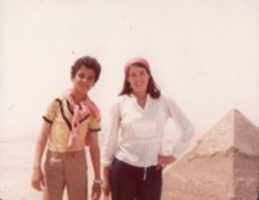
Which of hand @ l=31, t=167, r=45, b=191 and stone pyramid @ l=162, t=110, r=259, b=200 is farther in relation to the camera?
stone pyramid @ l=162, t=110, r=259, b=200

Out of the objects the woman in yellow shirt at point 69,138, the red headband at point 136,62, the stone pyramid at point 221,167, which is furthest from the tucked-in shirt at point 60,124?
the stone pyramid at point 221,167

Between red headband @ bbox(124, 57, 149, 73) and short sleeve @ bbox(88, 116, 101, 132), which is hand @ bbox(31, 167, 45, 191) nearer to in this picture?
short sleeve @ bbox(88, 116, 101, 132)

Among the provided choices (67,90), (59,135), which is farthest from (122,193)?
(67,90)

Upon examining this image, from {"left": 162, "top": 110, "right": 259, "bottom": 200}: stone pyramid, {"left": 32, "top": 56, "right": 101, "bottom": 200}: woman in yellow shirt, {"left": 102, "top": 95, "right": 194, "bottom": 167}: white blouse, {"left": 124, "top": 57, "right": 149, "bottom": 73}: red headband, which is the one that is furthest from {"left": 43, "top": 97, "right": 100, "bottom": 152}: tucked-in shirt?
{"left": 162, "top": 110, "right": 259, "bottom": 200}: stone pyramid

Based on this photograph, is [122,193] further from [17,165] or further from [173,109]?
[17,165]

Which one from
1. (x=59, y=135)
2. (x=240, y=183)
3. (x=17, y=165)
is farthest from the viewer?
(x=17, y=165)

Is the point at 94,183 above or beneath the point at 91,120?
beneath

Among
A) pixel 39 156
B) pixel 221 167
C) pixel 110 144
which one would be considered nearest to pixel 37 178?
pixel 39 156
